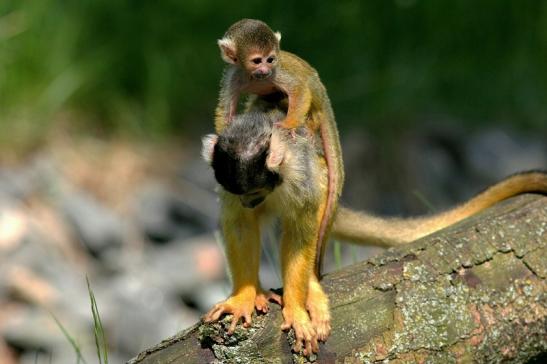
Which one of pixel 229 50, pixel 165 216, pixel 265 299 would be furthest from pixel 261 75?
pixel 165 216

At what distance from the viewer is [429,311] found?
336cm

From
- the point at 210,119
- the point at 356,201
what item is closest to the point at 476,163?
the point at 356,201

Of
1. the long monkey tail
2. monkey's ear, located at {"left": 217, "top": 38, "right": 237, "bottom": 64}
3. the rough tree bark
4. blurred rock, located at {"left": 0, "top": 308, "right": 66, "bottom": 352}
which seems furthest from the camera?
blurred rock, located at {"left": 0, "top": 308, "right": 66, "bottom": 352}

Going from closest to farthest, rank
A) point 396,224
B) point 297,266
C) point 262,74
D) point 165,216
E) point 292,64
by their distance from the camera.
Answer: point 297,266
point 262,74
point 292,64
point 396,224
point 165,216

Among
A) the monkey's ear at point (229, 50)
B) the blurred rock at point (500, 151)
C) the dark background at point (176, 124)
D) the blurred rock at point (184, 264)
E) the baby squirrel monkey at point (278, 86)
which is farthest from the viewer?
the blurred rock at point (500, 151)

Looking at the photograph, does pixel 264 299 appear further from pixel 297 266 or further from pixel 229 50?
pixel 229 50

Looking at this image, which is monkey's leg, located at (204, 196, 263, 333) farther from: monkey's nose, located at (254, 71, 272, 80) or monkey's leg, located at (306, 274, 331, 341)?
monkey's nose, located at (254, 71, 272, 80)

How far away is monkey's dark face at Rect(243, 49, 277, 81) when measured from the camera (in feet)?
12.7

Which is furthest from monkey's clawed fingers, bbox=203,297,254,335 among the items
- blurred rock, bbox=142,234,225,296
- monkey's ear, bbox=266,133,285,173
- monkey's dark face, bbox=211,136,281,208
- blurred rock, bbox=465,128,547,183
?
blurred rock, bbox=465,128,547,183

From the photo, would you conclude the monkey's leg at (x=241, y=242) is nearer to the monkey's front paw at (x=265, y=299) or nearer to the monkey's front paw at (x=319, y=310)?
the monkey's front paw at (x=265, y=299)

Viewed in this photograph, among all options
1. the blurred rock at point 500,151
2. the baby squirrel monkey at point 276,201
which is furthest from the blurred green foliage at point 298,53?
the baby squirrel monkey at point 276,201

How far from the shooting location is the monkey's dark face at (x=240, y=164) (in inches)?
131

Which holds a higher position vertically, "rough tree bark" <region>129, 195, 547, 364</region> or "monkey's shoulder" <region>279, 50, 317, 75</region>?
"monkey's shoulder" <region>279, 50, 317, 75</region>

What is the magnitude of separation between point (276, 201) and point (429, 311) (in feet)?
2.40
